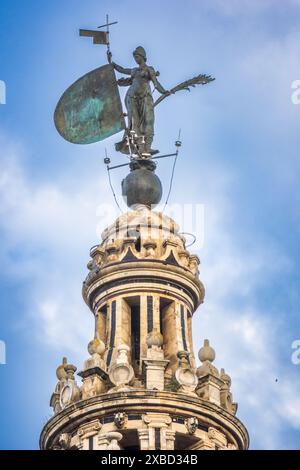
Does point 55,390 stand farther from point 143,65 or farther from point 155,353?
point 143,65

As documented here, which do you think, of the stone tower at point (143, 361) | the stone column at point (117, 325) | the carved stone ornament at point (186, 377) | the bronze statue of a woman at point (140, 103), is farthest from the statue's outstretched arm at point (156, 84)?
the carved stone ornament at point (186, 377)

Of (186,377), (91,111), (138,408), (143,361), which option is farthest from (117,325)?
(91,111)

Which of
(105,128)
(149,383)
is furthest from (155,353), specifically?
(105,128)

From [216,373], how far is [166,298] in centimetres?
374

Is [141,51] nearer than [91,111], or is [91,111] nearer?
[91,111]

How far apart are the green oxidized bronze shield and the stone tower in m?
2.25

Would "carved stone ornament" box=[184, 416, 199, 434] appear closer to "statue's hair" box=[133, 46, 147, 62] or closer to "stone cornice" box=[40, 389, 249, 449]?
"stone cornice" box=[40, 389, 249, 449]

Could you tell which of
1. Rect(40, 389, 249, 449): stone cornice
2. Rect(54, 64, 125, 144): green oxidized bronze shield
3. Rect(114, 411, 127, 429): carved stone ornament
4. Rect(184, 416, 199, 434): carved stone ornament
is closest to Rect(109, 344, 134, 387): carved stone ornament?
Rect(40, 389, 249, 449): stone cornice

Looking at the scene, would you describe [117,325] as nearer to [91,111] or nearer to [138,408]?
[138,408]

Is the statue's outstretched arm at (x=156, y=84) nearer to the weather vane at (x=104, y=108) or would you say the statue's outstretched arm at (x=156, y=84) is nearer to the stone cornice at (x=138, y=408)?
the weather vane at (x=104, y=108)

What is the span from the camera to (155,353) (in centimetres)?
4269

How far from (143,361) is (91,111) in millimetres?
11840

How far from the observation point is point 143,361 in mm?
42594

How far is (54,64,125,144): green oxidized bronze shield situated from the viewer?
166ft
